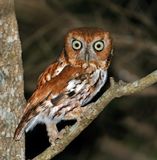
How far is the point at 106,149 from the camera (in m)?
9.03

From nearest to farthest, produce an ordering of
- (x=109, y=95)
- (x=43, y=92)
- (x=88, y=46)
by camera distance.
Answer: (x=109, y=95), (x=43, y=92), (x=88, y=46)

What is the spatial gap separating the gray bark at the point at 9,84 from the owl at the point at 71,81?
7cm

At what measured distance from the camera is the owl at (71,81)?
13.8 ft

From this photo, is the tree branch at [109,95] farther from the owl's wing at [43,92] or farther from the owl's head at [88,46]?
the owl's head at [88,46]

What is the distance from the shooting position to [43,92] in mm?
4191

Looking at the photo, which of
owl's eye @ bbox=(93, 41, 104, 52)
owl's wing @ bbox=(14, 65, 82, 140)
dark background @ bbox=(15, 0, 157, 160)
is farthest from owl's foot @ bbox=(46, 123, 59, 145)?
dark background @ bbox=(15, 0, 157, 160)

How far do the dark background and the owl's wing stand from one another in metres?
2.75

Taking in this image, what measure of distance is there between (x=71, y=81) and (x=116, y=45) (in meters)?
3.30

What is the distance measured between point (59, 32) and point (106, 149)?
1.96 metres

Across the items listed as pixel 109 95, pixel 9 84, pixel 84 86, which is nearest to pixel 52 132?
pixel 84 86

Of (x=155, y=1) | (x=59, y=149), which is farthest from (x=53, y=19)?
(x=59, y=149)

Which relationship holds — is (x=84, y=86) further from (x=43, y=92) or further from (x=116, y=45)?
(x=116, y=45)

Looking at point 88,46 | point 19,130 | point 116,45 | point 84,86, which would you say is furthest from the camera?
point 116,45

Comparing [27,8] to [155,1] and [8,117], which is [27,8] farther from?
[8,117]
